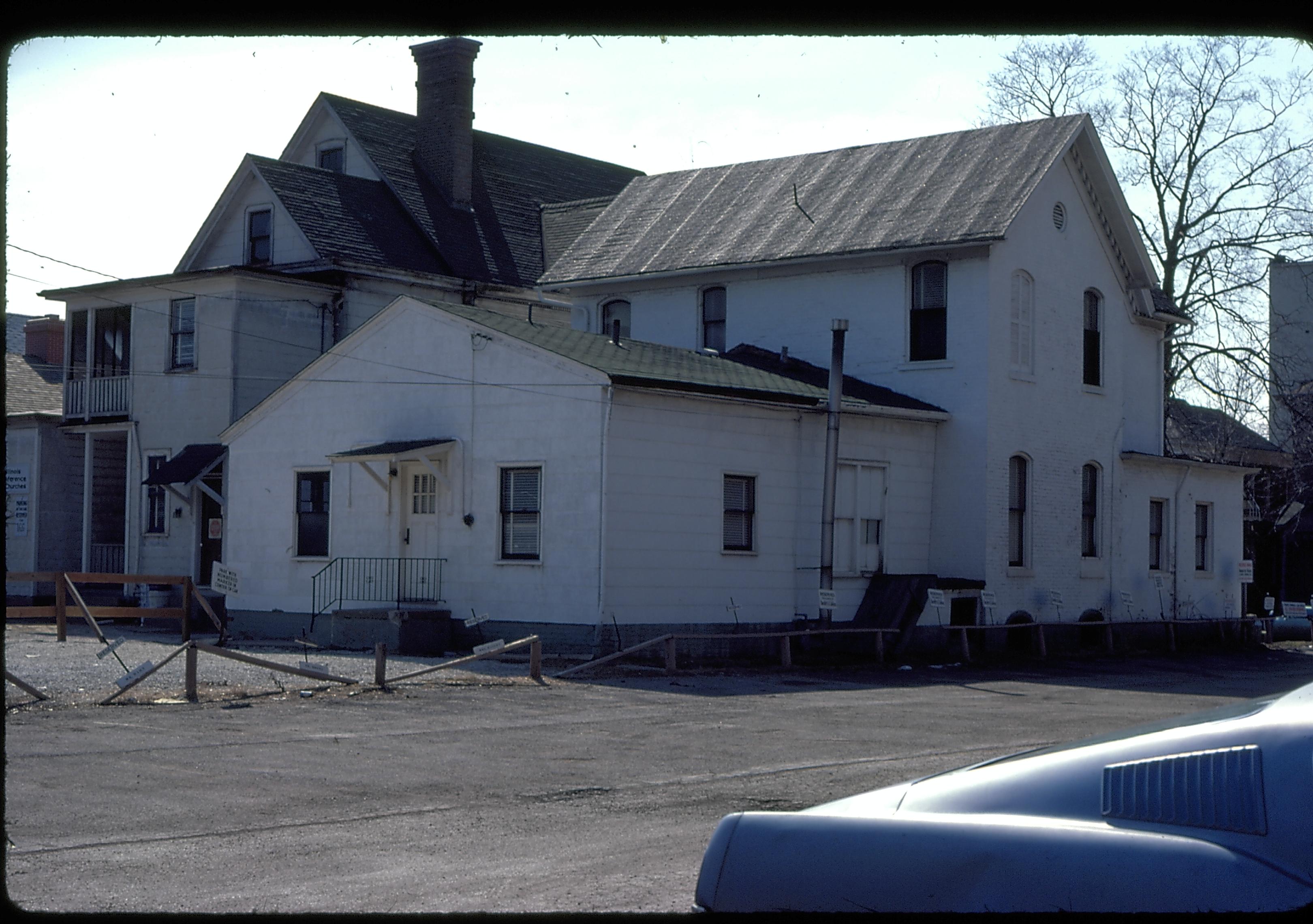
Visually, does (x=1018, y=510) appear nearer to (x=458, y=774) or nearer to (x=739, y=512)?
(x=739, y=512)

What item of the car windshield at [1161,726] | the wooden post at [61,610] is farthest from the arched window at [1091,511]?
the car windshield at [1161,726]

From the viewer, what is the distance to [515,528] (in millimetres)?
24656

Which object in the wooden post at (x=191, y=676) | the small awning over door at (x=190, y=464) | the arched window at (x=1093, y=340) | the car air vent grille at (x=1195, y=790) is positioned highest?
the arched window at (x=1093, y=340)

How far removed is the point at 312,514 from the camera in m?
28.1

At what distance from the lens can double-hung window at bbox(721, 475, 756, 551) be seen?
2509cm

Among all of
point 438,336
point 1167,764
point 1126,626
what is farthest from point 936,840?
point 1126,626

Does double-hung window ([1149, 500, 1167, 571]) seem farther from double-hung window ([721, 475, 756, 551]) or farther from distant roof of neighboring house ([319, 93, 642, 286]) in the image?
distant roof of neighboring house ([319, 93, 642, 286])

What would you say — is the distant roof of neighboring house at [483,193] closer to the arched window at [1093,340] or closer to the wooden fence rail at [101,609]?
the arched window at [1093,340]

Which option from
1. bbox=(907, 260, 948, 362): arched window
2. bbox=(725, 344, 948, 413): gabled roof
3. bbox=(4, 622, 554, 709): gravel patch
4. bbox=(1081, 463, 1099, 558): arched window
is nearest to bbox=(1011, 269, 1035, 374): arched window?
bbox=(907, 260, 948, 362): arched window

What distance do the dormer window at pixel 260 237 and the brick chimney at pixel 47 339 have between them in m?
10.00

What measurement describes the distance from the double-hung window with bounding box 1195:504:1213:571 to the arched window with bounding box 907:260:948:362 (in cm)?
993

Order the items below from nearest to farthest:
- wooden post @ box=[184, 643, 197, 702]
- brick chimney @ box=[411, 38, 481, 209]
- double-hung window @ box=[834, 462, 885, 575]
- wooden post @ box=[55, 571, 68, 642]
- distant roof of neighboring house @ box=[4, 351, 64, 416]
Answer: wooden post @ box=[184, 643, 197, 702] → wooden post @ box=[55, 571, 68, 642] → double-hung window @ box=[834, 462, 885, 575] → distant roof of neighboring house @ box=[4, 351, 64, 416] → brick chimney @ box=[411, 38, 481, 209]

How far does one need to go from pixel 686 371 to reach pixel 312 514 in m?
7.40

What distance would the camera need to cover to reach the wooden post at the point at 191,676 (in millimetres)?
16375
